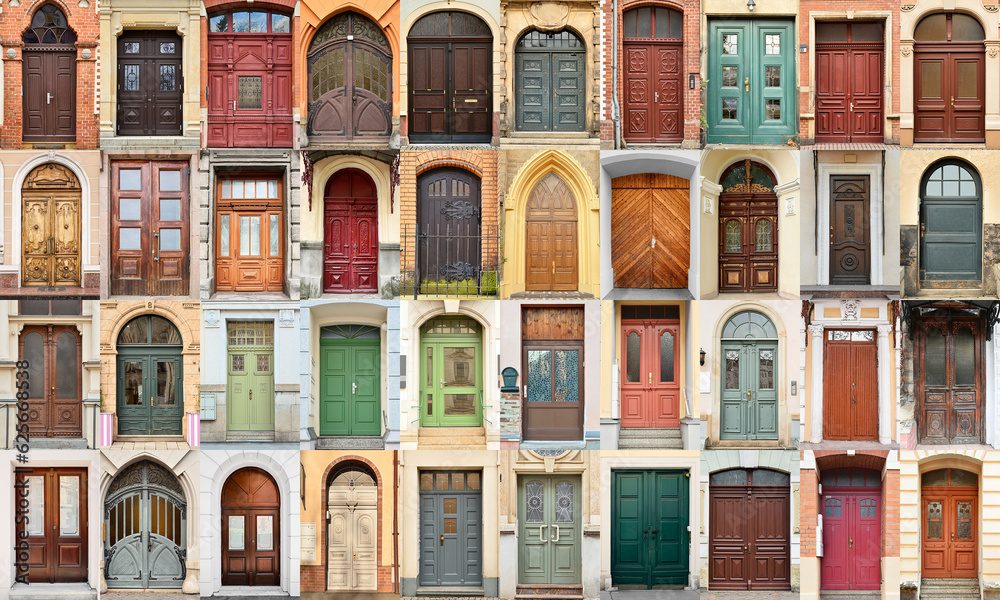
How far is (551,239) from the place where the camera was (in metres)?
14.6

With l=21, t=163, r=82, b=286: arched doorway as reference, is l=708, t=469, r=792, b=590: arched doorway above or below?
below

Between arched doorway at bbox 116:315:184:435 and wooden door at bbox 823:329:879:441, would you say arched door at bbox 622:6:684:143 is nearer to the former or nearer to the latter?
wooden door at bbox 823:329:879:441

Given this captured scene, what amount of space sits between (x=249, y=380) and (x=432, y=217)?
13.0 ft

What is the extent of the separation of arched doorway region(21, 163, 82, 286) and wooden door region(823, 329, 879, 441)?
12.3 metres

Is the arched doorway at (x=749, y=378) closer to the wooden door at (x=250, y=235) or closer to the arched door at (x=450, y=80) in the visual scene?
the arched door at (x=450, y=80)

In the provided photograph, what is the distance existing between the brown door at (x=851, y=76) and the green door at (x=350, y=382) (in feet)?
26.5

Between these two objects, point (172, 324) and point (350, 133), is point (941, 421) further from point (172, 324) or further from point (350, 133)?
point (172, 324)

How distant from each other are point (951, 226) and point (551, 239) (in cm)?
643

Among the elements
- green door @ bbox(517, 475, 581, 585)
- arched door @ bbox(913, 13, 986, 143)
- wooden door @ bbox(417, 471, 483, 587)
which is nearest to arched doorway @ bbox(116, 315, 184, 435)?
wooden door @ bbox(417, 471, 483, 587)

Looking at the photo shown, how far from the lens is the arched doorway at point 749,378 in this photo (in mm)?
14602

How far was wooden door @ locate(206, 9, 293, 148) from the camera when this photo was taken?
48.1 feet

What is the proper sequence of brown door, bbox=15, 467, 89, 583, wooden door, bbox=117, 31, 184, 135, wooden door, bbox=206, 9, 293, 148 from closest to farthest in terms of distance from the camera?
wooden door, bbox=206, 9, 293, 148 → wooden door, bbox=117, 31, 184, 135 → brown door, bbox=15, 467, 89, 583

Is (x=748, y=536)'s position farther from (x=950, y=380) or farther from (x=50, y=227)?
(x=50, y=227)

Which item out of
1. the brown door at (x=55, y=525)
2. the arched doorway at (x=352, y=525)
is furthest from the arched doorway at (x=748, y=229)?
the brown door at (x=55, y=525)
